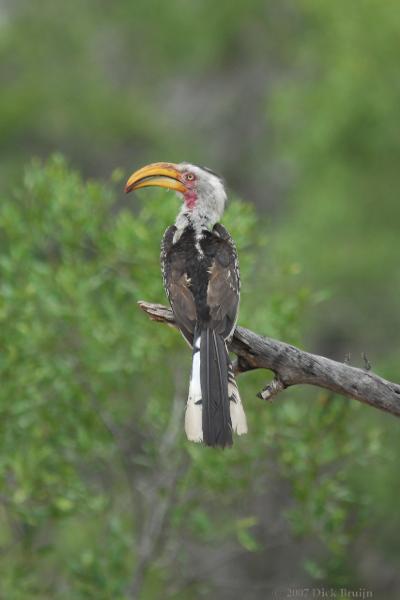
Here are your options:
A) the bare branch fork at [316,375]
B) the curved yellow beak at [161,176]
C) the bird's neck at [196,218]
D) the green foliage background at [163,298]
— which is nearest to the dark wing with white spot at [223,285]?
the bird's neck at [196,218]

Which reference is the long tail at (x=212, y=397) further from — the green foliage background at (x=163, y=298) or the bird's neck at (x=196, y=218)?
the green foliage background at (x=163, y=298)

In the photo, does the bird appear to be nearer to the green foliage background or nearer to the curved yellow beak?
the curved yellow beak

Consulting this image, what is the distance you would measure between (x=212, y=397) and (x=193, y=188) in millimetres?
2103

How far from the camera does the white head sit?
7.39 metres

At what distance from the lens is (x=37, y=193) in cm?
880

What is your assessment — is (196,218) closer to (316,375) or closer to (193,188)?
(193,188)

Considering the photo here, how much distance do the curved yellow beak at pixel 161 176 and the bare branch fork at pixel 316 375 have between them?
1.86m

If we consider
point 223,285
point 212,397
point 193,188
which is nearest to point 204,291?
point 223,285

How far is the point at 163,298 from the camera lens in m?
8.50

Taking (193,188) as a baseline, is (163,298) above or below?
below

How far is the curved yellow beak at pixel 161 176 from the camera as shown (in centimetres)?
728

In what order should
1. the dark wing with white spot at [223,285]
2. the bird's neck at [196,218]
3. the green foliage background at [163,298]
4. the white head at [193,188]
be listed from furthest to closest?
the green foliage background at [163,298], the white head at [193,188], the bird's neck at [196,218], the dark wing with white spot at [223,285]

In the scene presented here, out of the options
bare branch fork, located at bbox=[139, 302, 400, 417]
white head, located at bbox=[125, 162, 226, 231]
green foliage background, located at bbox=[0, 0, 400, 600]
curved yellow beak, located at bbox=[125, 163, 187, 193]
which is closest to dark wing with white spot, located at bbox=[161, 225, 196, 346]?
white head, located at bbox=[125, 162, 226, 231]

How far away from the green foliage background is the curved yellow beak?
0.84m
